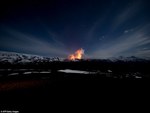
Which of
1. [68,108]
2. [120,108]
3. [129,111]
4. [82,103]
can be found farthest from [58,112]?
[129,111]

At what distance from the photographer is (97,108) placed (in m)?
8.74

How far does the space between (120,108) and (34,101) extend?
29.1ft

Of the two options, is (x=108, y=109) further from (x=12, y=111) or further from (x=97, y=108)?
(x=12, y=111)

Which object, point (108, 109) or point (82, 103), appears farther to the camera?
point (82, 103)

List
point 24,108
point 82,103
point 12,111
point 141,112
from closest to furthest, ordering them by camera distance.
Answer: point 12,111 → point 24,108 → point 141,112 → point 82,103

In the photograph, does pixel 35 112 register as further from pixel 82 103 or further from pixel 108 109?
pixel 108 109

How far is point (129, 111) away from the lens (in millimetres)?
8703

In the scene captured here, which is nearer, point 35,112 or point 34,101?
point 35,112

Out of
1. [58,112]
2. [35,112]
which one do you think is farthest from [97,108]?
[35,112]

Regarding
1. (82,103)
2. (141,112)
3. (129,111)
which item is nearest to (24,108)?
(82,103)

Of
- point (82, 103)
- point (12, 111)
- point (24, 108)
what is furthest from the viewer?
point (82, 103)

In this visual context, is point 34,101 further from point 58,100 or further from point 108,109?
point 108,109

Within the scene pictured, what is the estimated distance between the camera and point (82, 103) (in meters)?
9.58

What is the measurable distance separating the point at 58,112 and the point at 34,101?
3342mm
